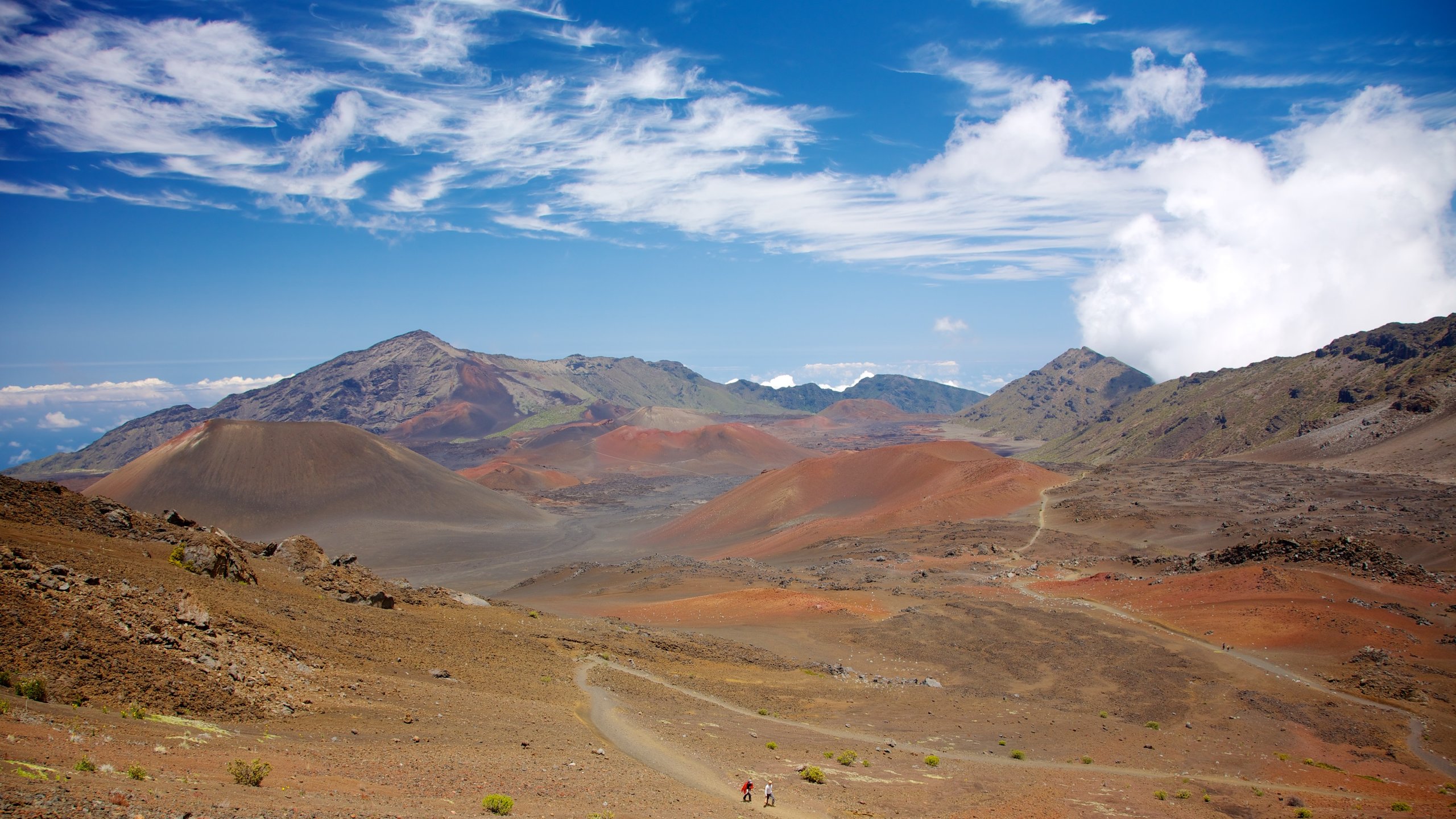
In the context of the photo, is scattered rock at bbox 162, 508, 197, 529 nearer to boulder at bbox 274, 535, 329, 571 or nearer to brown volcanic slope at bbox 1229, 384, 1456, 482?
boulder at bbox 274, 535, 329, 571

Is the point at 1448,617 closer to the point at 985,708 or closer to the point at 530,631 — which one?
the point at 985,708

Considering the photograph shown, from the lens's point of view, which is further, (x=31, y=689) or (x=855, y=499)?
(x=855, y=499)

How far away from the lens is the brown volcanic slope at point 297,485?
84125 mm

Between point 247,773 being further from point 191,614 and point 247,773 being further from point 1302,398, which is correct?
point 1302,398

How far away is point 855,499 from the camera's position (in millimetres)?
86812

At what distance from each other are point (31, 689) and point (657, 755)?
11.2 m

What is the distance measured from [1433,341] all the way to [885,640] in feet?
431

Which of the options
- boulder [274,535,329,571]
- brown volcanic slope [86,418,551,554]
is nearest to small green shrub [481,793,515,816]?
boulder [274,535,329,571]

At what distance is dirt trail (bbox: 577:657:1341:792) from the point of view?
15.8 metres

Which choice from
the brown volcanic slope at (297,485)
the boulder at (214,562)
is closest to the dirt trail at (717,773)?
the boulder at (214,562)

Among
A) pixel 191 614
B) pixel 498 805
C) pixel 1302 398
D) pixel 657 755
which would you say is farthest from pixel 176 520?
pixel 1302 398

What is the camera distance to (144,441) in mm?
196375

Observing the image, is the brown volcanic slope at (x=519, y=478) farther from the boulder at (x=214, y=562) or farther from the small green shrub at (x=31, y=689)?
the small green shrub at (x=31, y=689)

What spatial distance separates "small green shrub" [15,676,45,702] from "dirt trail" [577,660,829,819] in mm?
10367
